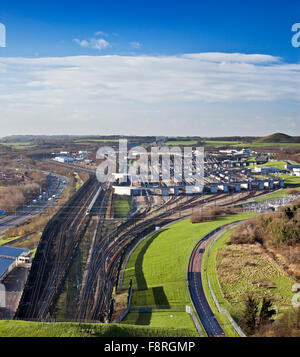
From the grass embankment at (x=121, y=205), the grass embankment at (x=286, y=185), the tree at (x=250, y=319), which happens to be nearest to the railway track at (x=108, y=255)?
the grass embankment at (x=121, y=205)

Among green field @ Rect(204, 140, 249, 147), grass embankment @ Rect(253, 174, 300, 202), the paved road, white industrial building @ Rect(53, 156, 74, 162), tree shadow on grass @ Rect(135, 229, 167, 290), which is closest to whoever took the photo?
the paved road

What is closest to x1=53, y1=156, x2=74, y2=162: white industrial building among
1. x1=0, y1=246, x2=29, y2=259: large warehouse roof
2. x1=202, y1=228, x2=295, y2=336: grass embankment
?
x1=0, y1=246, x2=29, y2=259: large warehouse roof

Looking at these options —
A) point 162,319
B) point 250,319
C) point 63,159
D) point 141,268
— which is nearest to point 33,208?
point 141,268

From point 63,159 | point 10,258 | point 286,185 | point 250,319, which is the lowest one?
point 10,258

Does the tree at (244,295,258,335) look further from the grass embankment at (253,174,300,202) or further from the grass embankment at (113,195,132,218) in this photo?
the grass embankment at (253,174,300,202)

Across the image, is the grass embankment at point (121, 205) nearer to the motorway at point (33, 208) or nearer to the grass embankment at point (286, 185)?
the motorway at point (33, 208)

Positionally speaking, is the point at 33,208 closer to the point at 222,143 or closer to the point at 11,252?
the point at 11,252
